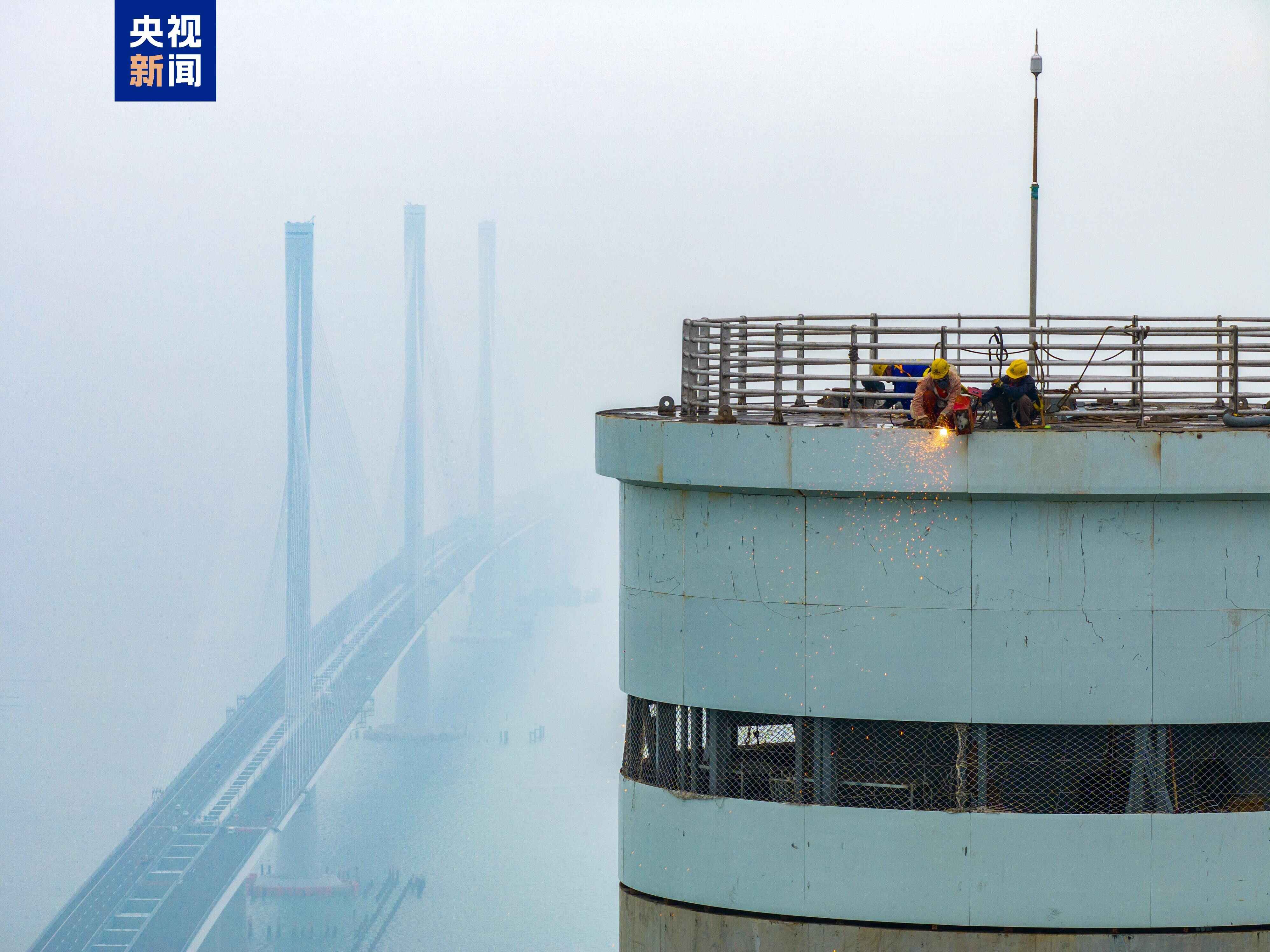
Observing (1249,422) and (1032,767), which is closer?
(1032,767)

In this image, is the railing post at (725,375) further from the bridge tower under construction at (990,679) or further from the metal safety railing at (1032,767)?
the metal safety railing at (1032,767)

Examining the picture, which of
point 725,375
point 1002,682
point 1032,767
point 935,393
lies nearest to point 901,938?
point 1032,767

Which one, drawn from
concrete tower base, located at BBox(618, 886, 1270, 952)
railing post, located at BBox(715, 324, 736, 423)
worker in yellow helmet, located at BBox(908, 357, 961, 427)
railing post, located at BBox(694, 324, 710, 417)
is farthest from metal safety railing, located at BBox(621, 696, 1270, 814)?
railing post, located at BBox(694, 324, 710, 417)

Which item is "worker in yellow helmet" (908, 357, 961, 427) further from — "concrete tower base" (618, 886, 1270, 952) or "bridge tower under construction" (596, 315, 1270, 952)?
"concrete tower base" (618, 886, 1270, 952)

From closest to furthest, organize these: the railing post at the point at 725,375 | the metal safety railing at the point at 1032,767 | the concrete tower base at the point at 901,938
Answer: the concrete tower base at the point at 901,938 → the metal safety railing at the point at 1032,767 → the railing post at the point at 725,375

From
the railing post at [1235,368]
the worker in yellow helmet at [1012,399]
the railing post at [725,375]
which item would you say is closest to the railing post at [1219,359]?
the railing post at [1235,368]

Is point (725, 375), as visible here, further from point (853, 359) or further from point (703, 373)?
point (853, 359)
